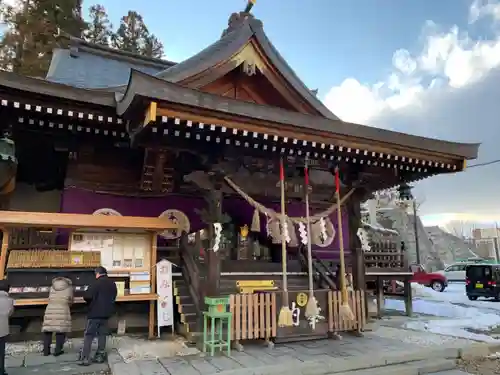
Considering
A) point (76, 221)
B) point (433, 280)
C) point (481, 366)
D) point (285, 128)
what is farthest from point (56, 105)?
point (433, 280)

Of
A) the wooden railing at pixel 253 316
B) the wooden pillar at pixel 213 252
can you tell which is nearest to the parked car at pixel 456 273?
the wooden railing at pixel 253 316

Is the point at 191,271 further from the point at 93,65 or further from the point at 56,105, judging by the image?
the point at 93,65

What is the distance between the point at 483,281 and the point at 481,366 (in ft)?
47.0

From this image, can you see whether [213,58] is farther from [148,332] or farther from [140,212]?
[148,332]

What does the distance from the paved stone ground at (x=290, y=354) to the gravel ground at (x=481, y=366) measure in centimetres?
44

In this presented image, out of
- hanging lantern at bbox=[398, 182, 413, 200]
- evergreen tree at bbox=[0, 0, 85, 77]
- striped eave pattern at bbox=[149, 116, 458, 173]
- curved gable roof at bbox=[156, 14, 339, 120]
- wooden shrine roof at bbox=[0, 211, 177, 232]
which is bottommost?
wooden shrine roof at bbox=[0, 211, 177, 232]

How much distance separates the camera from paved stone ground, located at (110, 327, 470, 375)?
201 inches

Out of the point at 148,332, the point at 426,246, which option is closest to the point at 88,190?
the point at 148,332

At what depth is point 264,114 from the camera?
6.27 meters

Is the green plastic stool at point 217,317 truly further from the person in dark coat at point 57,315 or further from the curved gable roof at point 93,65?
the curved gable roof at point 93,65

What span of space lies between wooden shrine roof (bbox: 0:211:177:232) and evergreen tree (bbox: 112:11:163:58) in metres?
18.3

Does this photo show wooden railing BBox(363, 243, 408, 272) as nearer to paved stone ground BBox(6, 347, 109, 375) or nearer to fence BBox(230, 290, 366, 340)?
fence BBox(230, 290, 366, 340)

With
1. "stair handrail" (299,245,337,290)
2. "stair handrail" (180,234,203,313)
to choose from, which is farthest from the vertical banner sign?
"stair handrail" (299,245,337,290)

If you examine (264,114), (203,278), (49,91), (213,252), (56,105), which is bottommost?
(203,278)
